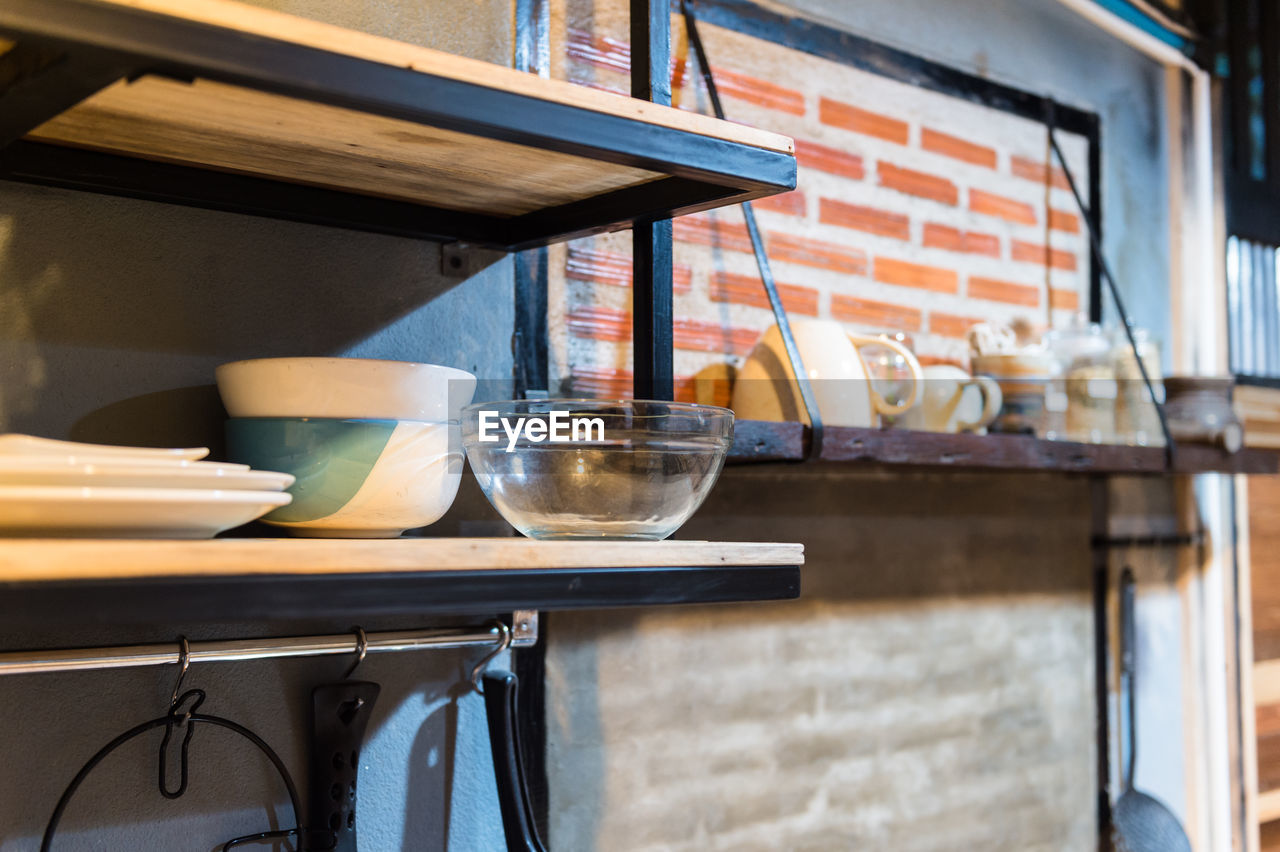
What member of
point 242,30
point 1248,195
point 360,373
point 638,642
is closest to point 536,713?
point 638,642

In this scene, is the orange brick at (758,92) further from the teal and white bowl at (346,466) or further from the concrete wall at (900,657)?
the teal and white bowl at (346,466)

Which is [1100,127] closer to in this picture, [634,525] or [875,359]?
[875,359]

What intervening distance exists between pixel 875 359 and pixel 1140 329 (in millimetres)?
845

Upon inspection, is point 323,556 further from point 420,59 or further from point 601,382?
point 601,382

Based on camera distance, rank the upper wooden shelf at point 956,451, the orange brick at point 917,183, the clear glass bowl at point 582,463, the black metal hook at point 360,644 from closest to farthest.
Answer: the clear glass bowl at point 582,463, the black metal hook at point 360,644, the upper wooden shelf at point 956,451, the orange brick at point 917,183

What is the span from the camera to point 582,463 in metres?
0.77

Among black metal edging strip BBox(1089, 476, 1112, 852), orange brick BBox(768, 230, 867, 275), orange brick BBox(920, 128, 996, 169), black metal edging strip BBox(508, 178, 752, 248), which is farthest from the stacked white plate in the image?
black metal edging strip BBox(1089, 476, 1112, 852)

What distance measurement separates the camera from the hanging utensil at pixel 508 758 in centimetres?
98

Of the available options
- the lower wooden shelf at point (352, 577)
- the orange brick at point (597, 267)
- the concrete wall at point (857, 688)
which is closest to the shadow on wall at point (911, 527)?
the concrete wall at point (857, 688)

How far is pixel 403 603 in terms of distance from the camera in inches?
25.3

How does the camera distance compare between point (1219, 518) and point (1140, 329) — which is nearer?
point (1140, 329)

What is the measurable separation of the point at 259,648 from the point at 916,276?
43.1 inches

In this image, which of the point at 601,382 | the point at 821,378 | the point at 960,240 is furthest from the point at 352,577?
the point at 960,240

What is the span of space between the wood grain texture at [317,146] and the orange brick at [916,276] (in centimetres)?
74
